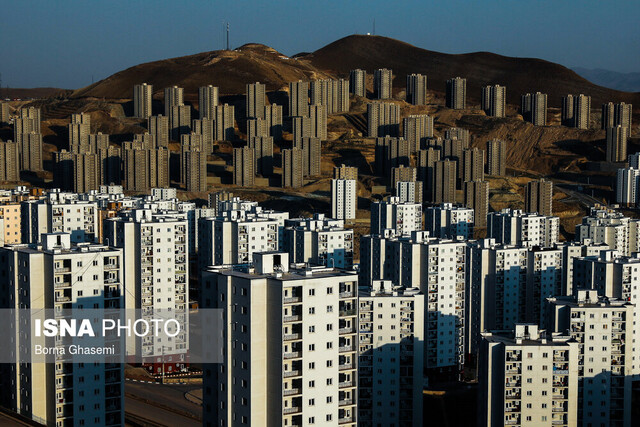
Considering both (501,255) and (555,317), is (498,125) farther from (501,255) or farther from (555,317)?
(555,317)

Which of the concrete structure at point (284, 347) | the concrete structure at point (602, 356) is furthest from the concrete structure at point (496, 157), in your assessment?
the concrete structure at point (284, 347)

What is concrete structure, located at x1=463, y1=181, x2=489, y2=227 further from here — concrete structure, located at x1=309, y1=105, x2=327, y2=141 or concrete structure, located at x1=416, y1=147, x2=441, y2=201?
concrete structure, located at x1=309, y1=105, x2=327, y2=141

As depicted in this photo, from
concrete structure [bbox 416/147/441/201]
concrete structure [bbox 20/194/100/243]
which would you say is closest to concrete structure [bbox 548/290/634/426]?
concrete structure [bbox 20/194/100/243]

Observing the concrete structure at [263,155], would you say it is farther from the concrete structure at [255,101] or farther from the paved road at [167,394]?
the paved road at [167,394]

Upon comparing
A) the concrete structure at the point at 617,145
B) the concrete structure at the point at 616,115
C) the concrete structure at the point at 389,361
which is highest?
the concrete structure at the point at 616,115

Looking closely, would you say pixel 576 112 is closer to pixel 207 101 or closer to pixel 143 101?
pixel 207 101

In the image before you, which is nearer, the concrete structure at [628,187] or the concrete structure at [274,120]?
the concrete structure at [628,187]

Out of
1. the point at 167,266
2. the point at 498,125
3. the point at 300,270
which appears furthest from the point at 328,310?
the point at 498,125
